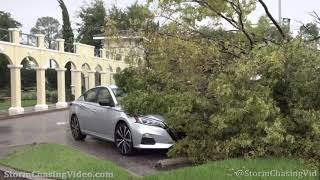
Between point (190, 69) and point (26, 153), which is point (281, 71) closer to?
point (190, 69)

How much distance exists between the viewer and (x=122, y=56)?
455 inches

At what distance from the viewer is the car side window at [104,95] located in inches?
464

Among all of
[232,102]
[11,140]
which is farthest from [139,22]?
[11,140]

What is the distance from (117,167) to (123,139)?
1.86 metres

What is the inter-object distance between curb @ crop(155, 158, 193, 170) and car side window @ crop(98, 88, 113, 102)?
277 cm

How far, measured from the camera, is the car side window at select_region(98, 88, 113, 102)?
11.8m

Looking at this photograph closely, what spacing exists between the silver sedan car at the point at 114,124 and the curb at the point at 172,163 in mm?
858

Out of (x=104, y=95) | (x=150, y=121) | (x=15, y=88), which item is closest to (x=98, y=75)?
→ (x=15, y=88)

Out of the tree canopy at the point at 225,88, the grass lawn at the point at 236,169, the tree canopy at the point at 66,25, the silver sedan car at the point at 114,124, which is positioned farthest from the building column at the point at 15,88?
the tree canopy at the point at 66,25

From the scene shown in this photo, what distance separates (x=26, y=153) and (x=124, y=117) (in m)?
2.13

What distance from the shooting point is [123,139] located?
10703 millimetres

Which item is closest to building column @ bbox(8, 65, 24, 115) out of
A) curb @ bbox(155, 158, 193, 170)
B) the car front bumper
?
the car front bumper

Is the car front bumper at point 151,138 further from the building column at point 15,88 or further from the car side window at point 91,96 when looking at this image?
the building column at point 15,88

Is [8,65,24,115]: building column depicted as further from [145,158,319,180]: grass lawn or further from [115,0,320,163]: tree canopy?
[145,158,319,180]: grass lawn
